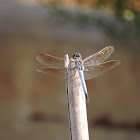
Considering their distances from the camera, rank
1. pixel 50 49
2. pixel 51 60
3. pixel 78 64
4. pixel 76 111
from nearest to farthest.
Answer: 1. pixel 76 111
2. pixel 78 64
3. pixel 51 60
4. pixel 50 49

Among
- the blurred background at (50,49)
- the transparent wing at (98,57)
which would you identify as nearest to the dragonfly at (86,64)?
the transparent wing at (98,57)

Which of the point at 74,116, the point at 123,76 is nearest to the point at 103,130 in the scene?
the point at 123,76

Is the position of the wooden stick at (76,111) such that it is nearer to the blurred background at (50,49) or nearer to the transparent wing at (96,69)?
the transparent wing at (96,69)

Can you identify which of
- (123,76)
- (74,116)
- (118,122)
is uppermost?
(123,76)

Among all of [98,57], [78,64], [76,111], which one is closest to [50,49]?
[98,57]

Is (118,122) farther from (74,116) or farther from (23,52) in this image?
(74,116)

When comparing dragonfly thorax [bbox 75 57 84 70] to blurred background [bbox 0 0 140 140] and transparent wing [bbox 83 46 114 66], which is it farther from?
blurred background [bbox 0 0 140 140]

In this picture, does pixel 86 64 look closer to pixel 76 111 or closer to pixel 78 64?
pixel 78 64

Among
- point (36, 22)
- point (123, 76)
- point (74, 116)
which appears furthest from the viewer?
point (123, 76)

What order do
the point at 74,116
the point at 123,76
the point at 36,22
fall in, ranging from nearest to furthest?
the point at 74,116 → the point at 36,22 → the point at 123,76
